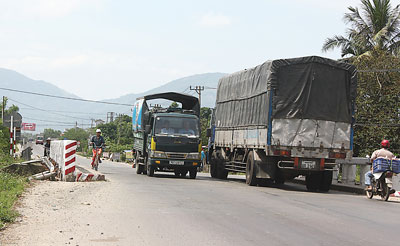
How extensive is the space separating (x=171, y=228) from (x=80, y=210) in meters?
2.81

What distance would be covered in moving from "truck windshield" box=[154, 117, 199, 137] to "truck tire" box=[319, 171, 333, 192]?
6.04 metres

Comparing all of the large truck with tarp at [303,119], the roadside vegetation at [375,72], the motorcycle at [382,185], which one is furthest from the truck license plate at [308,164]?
the roadside vegetation at [375,72]

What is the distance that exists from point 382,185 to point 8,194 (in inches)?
384

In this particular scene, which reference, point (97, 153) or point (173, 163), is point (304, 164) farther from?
point (97, 153)

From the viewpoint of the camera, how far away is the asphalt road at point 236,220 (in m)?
7.83

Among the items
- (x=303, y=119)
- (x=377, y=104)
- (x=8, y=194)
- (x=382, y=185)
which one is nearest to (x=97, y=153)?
(x=303, y=119)

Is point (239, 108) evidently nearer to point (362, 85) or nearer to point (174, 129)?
→ point (174, 129)

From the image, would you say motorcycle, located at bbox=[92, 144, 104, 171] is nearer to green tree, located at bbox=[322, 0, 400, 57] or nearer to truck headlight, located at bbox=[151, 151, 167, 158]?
truck headlight, located at bbox=[151, 151, 167, 158]

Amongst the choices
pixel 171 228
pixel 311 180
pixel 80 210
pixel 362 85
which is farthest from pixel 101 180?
pixel 362 85

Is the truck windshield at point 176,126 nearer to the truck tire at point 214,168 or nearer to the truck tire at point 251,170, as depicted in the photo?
the truck tire at point 214,168

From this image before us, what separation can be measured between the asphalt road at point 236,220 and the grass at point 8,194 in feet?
4.19

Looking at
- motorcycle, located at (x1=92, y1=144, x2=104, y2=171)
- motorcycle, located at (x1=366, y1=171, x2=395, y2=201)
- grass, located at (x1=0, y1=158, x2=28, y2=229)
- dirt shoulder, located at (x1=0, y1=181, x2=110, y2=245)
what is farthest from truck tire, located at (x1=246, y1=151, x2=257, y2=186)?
grass, located at (x1=0, y1=158, x2=28, y2=229)

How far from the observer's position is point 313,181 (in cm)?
1933

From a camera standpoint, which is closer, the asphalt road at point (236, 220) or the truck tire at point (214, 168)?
the asphalt road at point (236, 220)
